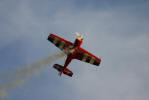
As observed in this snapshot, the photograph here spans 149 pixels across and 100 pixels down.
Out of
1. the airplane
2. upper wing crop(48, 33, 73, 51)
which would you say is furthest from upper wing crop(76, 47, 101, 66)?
upper wing crop(48, 33, 73, 51)

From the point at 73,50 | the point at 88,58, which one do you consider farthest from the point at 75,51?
the point at 88,58

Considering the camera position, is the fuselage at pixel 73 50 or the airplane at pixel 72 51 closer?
the fuselage at pixel 73 50

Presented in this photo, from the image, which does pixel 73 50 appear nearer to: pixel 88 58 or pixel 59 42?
pixel 59 42

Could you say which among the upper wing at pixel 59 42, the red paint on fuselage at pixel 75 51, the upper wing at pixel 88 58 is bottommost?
the red paint on fuselage at pixel 75 51

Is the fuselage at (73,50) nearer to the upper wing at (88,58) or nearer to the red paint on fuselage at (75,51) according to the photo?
the red paint on fuselage at (75,51)

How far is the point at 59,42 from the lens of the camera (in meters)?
76.8

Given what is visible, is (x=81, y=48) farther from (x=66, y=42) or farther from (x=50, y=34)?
(x=50, y=34)

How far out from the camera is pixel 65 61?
79.9 meters

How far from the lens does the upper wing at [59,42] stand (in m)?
75.8

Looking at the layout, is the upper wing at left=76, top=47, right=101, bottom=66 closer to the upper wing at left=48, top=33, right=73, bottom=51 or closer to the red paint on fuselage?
the red paint on fuselage

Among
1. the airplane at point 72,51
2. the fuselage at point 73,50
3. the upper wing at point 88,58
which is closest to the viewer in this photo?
the fuselage at point 73,50

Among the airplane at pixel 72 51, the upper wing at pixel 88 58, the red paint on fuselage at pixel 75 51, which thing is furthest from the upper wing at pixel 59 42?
the upper wing at pixel 88 58

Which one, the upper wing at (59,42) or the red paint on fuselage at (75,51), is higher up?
the upper wing at (59,42)

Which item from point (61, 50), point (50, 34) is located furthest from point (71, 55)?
point (50, 34)
